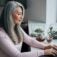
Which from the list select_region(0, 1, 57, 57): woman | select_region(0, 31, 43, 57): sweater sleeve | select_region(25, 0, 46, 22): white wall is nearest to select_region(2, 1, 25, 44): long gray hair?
select_region(0, 1, 57, 57): woman

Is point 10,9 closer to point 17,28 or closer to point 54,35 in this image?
point 17,28

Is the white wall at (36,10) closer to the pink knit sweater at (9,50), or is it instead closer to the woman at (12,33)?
the woman at (12,33)

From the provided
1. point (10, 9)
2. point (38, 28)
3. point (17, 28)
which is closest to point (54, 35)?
point (38, 28)

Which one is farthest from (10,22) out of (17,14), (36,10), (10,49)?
(36,10)

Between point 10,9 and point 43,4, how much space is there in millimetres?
1420

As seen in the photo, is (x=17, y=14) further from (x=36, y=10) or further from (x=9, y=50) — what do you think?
(x=36, y=10)

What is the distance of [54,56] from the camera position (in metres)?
1.58

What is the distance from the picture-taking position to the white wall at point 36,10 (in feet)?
9.72

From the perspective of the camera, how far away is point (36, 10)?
3086 millimetres

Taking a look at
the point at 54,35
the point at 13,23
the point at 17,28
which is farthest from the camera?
the point at 54,35

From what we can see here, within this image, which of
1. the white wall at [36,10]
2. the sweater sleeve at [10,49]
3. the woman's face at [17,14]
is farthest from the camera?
the white wall at [36,10]

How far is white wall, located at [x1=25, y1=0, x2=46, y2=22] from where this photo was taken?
2962 mm

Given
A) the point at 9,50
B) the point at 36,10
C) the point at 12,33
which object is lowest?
the point at 9,50

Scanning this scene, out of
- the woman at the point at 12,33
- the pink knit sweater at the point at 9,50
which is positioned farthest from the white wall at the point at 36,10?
the pink knit sweater at the point at 9,50
